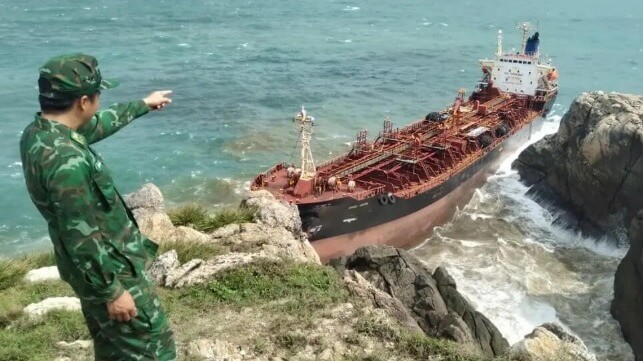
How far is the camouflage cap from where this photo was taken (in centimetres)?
326

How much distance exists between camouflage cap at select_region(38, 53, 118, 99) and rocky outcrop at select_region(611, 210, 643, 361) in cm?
1588

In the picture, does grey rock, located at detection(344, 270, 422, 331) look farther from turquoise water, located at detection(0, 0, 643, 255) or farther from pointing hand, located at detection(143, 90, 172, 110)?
turquoise water, located at detection(0, 0, 643, 255)

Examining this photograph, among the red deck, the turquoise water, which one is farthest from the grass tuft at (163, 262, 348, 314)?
the turquoise water

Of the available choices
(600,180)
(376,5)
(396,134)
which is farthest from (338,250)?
(376,5)

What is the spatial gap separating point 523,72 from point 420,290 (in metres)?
24.4

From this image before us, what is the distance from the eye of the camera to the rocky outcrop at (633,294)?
1550 centimetres

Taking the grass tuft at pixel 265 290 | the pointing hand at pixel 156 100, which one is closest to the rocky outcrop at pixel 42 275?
the grass tuft at pixel 265 290

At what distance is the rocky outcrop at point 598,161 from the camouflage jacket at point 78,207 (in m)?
20.4

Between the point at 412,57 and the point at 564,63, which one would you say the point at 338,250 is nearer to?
the point at 412,57

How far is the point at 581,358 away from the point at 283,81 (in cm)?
3707

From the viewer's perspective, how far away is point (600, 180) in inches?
864

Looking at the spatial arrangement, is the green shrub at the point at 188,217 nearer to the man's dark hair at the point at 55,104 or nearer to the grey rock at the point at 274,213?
the grey rock at the point at 274,213

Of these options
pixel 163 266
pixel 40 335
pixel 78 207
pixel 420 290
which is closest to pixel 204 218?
pixel 163 266

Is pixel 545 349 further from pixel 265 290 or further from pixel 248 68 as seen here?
pixel 248 68
